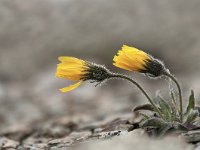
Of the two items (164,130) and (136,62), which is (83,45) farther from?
(164,130)

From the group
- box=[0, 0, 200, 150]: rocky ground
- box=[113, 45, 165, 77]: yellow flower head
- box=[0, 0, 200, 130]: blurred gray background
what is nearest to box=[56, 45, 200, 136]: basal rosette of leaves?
box=[113, 45, 165, 77]: yellow flower head

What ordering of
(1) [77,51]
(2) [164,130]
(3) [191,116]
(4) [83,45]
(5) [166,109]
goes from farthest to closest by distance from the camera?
(4) [83,45] → (1) [77,51] → (5) [166,109] → (3) [191,116] → (2) [164,130]

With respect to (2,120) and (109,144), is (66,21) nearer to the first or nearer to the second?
(2,120)

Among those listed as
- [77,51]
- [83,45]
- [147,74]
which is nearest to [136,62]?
[147,74]

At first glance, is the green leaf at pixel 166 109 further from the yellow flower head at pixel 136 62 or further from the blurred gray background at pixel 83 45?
the blurred gray background at pixel 83 45

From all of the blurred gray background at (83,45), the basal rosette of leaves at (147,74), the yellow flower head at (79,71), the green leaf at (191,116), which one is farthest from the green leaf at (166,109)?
the blurred gray background at (83,45)

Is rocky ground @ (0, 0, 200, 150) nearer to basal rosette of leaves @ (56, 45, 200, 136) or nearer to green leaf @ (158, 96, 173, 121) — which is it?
green leaf @ (158, 96, 173, 121)
